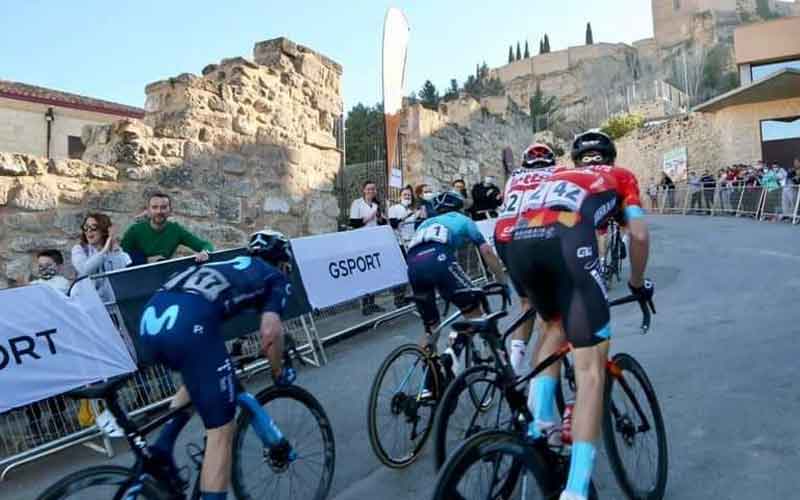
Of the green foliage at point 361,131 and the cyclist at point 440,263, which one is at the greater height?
the green foliage at point 361,131

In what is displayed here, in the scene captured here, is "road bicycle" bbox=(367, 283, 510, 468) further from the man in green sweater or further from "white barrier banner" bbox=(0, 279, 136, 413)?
the man in green sweater

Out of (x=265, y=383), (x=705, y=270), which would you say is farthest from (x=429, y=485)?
(x=705, y=270)

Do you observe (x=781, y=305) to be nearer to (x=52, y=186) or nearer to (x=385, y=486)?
(x=385, y=486)

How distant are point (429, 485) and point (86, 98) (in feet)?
79.4

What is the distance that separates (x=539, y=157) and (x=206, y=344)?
3252mm

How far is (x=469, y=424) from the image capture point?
138 inches

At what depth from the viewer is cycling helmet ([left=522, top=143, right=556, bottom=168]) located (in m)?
5.22

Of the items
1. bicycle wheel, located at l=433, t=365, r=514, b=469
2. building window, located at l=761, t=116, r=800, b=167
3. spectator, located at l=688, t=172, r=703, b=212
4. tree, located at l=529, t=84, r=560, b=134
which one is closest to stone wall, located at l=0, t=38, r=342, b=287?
bicycle wheel, located at l=433, t=365, r=514, b=469

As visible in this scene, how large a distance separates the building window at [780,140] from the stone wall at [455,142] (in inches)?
522

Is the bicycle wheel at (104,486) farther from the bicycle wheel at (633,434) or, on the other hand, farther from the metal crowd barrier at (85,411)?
the metal crowd barrier at (85,411)

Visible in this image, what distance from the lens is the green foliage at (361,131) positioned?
14677 millimetres

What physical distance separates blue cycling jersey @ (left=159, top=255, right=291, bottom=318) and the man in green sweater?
125 inches

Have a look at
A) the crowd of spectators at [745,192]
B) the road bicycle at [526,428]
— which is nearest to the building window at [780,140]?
the crowd of spectators at [745,192]

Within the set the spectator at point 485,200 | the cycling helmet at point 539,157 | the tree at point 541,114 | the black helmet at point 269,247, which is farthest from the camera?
the tree at point 541,114
